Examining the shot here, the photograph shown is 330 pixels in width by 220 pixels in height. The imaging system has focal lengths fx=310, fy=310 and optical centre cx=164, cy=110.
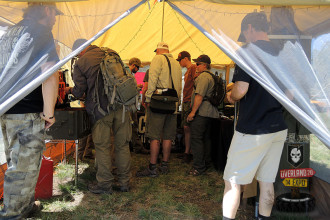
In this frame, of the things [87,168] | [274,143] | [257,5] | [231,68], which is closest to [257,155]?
[274,143]

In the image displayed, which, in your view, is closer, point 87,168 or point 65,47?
point 65,47

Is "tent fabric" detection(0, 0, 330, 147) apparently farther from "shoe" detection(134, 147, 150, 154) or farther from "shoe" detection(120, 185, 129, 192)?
"shoe" detection(134, 147, 150, 154)

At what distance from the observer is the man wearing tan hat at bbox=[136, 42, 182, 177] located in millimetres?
4289

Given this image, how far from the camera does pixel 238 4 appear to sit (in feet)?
8.20

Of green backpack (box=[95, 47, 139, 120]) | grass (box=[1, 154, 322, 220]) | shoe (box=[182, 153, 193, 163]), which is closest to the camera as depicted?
grass (box=[1, 154, 322, 220])

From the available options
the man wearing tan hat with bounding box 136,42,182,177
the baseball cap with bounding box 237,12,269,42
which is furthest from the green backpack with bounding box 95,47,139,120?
the baseball cap with bounding box 237,12,269,42

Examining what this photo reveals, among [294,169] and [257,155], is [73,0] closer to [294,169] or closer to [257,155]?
[257,155]

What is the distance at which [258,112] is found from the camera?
2.51m

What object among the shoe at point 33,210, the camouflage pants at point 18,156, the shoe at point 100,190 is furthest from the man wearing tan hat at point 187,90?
the camouflage pants at point 18,156

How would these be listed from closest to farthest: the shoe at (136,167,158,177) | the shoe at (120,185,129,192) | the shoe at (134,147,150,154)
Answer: the shoe at (120,185,129,192) < the shoe at (136,167,158,177) < the shoe at (134,147,150,154)

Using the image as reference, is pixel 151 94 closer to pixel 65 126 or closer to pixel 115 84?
pixel 115 84

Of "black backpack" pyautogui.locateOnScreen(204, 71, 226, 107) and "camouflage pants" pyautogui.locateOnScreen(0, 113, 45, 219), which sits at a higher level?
"black backpack" pyautogui.locateOnScreen(204, 71, 226, 107)

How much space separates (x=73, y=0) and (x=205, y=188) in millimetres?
2848

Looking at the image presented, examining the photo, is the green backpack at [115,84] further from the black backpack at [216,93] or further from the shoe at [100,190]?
the black backpack at [216,93]
